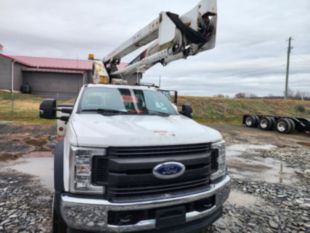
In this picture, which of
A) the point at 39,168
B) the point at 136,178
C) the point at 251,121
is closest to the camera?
the point at 136,178

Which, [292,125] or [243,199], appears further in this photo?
[292,125]

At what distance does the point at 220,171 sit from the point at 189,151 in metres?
0.60

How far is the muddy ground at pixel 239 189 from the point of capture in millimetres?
3188

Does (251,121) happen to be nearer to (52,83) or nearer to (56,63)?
(52,83)

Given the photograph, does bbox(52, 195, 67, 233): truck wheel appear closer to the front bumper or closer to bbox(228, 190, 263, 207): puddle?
the front bumper

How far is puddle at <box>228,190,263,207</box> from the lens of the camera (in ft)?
12.7

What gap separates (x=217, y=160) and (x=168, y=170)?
2.43 ft

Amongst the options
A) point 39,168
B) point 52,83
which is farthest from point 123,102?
point 52,83

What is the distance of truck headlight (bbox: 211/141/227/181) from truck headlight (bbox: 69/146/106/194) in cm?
125

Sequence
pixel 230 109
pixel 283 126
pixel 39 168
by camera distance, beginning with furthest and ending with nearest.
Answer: pixel 230 109
pixel 283 126
pixel 39 168

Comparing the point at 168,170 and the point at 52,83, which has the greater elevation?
the point at 52,83

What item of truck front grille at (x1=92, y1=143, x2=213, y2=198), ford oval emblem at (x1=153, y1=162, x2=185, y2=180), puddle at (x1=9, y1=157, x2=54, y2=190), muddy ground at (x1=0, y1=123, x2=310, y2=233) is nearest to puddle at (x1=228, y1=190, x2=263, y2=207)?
muddy ground at (x1=0, y1=123, x2=310, y2=233)

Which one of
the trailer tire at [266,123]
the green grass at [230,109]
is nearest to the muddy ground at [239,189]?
the trailer tire at [266,123]

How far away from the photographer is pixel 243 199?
4.03 meters
